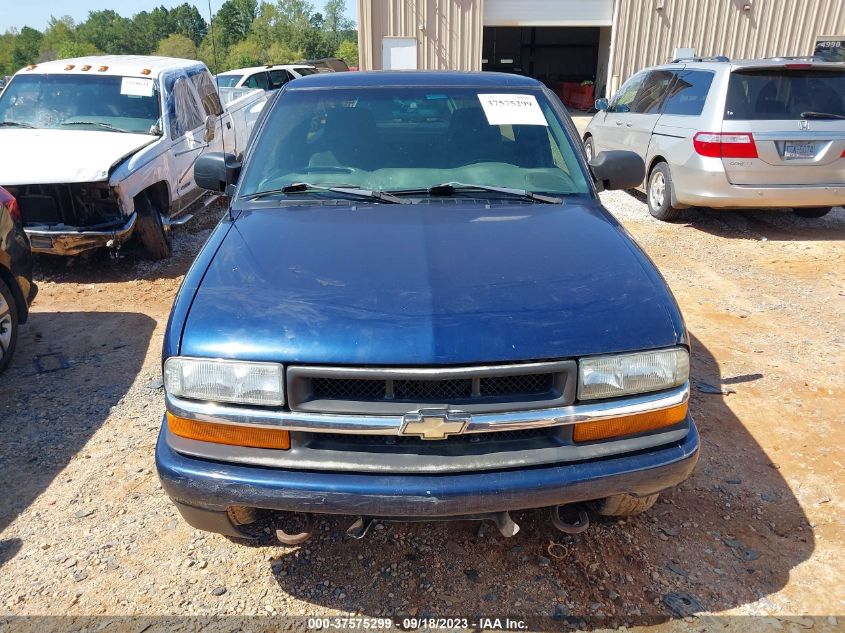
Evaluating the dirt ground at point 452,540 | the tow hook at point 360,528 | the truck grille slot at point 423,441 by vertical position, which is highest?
the truck grille slot at point 423,441

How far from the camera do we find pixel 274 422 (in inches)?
81.7

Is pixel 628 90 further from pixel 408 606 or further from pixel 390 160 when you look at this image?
pixel 408 606

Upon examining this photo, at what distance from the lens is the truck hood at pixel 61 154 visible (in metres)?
5.57

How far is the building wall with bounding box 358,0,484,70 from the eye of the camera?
20.0m

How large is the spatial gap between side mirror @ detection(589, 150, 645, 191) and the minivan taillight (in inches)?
151

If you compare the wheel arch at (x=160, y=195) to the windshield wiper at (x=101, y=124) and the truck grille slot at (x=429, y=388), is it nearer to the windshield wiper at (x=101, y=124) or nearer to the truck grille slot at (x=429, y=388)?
the windshield wiper at (x=101, y=124)

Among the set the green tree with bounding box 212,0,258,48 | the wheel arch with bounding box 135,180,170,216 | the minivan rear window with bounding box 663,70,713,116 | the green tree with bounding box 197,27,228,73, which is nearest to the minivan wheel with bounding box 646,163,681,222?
the minivan rear window with bounding box 663,70,713,116

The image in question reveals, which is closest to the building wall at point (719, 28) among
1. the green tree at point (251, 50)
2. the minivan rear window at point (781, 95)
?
the minivan rear window at point (781, 95)

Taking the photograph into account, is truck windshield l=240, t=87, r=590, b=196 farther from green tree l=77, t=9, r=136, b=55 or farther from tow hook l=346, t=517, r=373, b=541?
green tree l=77, t=9, r=136, b=55

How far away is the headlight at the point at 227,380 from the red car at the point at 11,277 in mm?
2938

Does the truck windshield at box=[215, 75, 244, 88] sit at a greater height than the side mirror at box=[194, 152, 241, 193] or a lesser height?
lesser

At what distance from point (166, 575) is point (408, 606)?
994 millimetres

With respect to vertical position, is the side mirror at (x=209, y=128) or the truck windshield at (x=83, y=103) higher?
the truck windshield at (x=83, y=103)

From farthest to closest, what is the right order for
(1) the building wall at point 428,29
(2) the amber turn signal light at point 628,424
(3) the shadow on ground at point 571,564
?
(1) the building wall at point 428,29 < (3) the shadow on ground at point 571,564 < (2) the amber turn signal light at point 628,424
